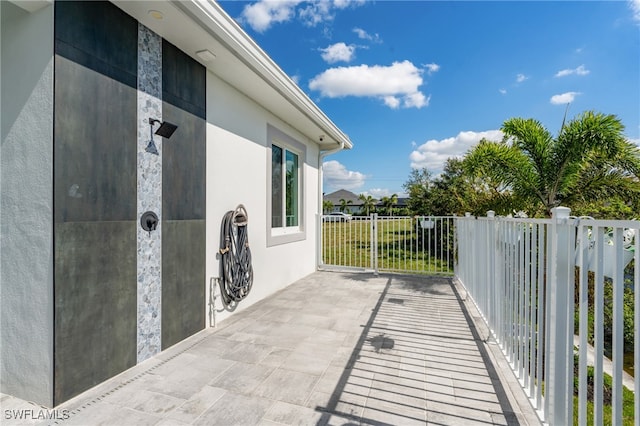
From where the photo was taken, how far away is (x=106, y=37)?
2.35 meters

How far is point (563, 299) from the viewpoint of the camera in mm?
1519

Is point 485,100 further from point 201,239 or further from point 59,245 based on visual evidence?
point 59,245

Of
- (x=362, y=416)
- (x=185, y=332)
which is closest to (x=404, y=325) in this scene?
(x=362, y=416)

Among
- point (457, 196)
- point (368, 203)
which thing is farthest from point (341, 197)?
point (457, 196)

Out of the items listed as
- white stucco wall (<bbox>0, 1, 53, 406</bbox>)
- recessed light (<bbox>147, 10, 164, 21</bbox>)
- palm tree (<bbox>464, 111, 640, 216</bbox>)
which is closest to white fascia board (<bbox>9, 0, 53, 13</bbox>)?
white stucco wall (<bbox>0, 1, 53, 406</bbox>)

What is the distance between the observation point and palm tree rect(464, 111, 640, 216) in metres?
4.23

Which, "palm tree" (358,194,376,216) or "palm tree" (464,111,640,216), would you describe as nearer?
"palm tree" (464,111,640,216)

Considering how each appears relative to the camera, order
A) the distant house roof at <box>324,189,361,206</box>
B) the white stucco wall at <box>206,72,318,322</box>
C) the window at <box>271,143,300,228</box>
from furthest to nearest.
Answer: the distant house roof at <box>324,189,361,206</box> < the window at <box>271,143,300,228</box> < the white stucco wall at <box>206,72,318,322</box>

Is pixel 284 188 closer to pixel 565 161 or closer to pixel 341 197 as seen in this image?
pixel 565 161

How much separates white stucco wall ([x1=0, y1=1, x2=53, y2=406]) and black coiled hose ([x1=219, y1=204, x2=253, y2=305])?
1.82 m

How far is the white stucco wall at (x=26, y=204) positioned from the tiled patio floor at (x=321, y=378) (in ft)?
1.06

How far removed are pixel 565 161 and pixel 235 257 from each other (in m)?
5.16

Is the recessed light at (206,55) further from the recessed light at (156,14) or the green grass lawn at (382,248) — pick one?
the green grass lawn at (382,248)

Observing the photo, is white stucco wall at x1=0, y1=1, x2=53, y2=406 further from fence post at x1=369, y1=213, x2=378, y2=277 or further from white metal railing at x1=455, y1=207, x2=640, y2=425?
fence post at x1=369, y1=213, x2=378, y2=277
